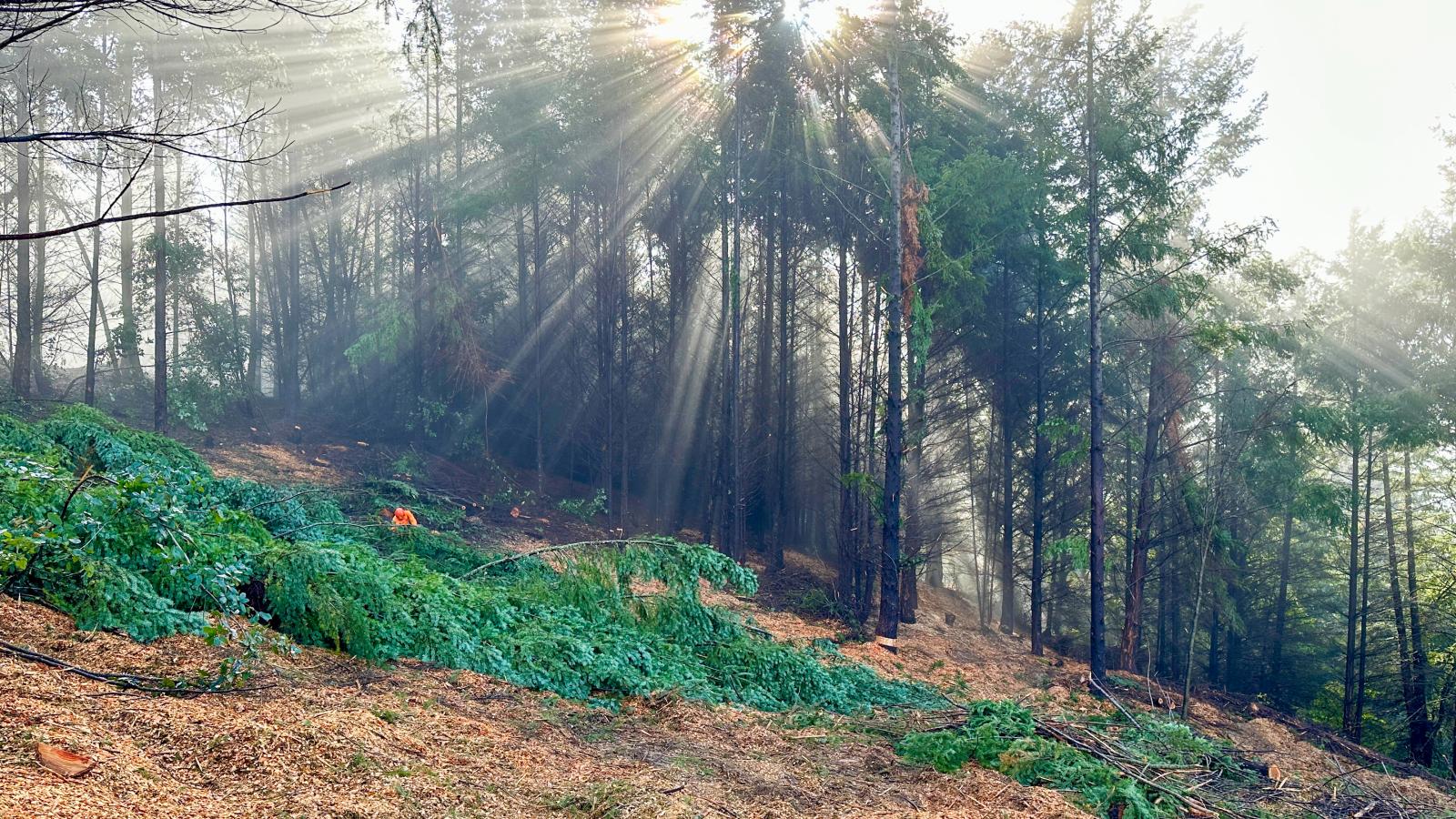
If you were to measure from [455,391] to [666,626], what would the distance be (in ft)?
59.8

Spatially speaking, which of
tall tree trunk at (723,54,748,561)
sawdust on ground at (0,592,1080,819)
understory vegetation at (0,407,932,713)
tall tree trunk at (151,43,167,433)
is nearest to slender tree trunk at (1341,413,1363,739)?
tall tree trunk at (723,54,748,561)

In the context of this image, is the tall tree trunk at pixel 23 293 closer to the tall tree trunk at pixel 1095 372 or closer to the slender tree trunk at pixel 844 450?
the slender tree trunk at pixel 844 450

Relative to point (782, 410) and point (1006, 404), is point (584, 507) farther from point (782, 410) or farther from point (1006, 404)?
point (1006, 404)

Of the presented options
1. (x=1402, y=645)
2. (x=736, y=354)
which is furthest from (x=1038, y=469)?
(x=1402, y=645)

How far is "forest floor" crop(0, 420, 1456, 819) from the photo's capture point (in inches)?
140

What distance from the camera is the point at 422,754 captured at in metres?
4.55

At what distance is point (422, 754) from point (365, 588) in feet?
6.30

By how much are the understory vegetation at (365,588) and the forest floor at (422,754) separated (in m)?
0.22

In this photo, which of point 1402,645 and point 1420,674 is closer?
point 1420,674

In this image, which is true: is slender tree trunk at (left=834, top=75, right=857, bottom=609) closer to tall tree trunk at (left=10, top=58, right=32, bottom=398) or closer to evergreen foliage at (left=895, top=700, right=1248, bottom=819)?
evergreen foliage at (left=895, top=700, right=1248, bottom=819)

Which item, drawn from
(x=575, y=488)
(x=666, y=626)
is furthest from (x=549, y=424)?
(x=666, y=626)

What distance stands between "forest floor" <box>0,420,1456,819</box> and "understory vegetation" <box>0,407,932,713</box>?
0.73 ft

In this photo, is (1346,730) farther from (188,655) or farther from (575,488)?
(188,655)

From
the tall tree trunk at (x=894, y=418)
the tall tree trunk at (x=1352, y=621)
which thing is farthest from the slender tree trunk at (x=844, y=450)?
the tall tree trunk at (x=1352, y=621)
